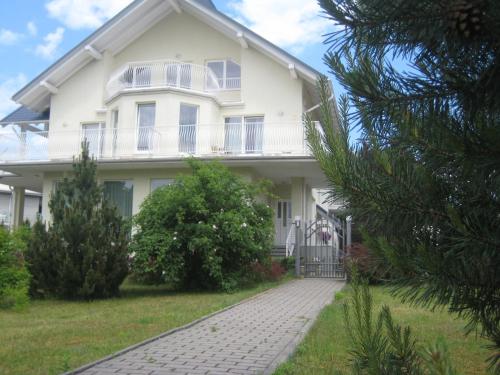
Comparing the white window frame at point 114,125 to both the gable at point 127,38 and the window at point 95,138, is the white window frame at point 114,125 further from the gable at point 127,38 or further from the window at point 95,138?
the gable at point 127,38

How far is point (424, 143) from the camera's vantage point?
69.1 inches

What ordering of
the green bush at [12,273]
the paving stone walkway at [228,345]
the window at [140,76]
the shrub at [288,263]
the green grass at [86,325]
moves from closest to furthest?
the paving stone walkway at [228,345] < the green grass at [86,325] < the green bush at [12,273] < the shrub at [288,263] < the window at [140,76]

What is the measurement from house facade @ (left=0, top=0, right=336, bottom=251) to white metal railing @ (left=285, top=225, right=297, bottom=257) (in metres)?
1.69

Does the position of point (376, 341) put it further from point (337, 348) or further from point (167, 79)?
point (167, 79)

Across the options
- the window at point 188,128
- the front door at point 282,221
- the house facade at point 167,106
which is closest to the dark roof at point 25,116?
the house facade at point 167,106

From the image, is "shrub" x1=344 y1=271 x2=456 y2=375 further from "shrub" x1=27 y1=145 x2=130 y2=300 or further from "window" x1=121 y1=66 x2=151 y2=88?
"window" x1=121 y1=66 x2=151 y2=88

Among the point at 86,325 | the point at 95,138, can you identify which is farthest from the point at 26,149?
the point at 86,325

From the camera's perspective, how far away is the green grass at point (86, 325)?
21.0 ft

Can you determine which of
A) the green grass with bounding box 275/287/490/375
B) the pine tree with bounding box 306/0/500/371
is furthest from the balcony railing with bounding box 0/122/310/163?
the pine tree with bounding box 306/0/500/371

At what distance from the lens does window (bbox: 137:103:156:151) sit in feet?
71.4

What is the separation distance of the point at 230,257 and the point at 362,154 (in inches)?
527

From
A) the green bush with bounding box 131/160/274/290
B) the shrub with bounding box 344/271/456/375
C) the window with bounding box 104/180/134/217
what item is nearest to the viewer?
the shrub with bounding box 344/271/456/375

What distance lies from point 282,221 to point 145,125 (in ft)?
23.8

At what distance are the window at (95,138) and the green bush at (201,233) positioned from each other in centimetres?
795
